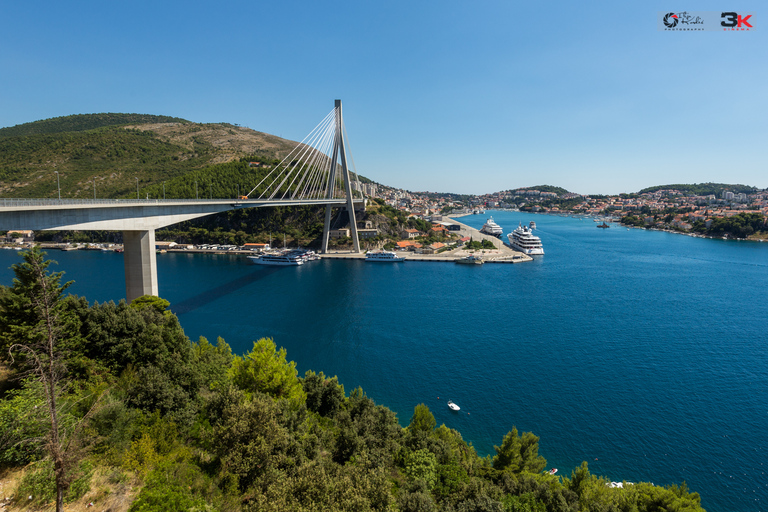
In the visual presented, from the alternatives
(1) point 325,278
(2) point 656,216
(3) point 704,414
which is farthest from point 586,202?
(3) point 704,414

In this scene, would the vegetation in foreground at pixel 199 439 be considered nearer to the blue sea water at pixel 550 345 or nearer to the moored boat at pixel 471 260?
the blue sea water at pixel 550 345

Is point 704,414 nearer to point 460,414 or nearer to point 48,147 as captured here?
point 460,414

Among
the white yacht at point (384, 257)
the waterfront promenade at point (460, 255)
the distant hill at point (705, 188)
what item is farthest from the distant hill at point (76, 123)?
the distant hill at point (705, 188)

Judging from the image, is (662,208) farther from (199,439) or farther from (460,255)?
(199,439)

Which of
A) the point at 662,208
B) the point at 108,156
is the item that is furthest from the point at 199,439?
the point at 662,208

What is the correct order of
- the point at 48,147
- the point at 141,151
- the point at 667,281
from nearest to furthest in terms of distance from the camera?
the point at 667,281 → the point at 48,147 → the point at 141,151
